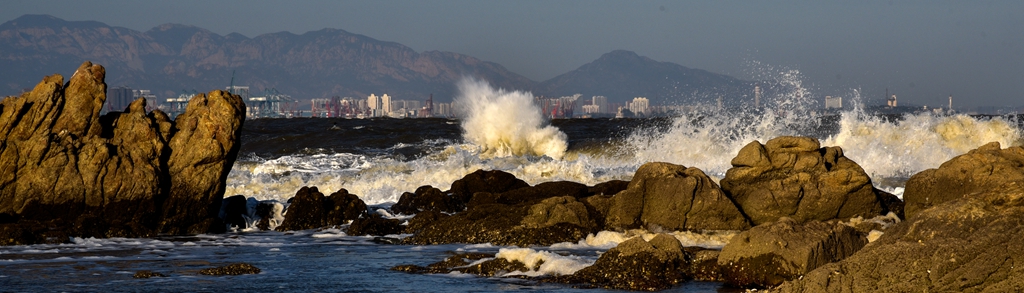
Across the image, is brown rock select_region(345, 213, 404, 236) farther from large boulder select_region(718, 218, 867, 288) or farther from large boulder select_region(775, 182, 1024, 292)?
large boulder select_region(775, 182, 1024, 292)

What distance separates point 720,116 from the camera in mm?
→ 37906

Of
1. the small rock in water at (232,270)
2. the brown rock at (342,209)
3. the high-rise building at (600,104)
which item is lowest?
the small rock in water at (232,270)

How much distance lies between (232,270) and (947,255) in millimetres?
7437

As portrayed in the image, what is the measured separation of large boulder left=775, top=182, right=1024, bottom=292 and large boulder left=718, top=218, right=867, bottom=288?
195 centimetres

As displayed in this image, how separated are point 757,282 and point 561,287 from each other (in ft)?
5.94

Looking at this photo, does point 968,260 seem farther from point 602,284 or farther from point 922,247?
point 602,284

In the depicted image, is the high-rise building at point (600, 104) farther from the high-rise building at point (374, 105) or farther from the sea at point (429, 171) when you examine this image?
the sea at point (429, 171)

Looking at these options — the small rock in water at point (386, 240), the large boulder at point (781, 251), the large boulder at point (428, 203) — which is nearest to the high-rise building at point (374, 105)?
the large boulder at point (428, 203)

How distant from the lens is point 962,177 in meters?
15.5

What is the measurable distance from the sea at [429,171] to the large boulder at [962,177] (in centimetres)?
297

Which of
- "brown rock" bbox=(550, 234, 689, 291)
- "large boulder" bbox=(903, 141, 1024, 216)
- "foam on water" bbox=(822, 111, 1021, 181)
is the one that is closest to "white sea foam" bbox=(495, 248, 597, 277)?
"brown rock" bbox=(550, 234, 689, 291)

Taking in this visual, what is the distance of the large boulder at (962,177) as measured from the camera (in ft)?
50.2

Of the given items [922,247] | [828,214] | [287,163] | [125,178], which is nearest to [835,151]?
[828,214]

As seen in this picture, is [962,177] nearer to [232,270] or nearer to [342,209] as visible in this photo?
[342,209]
